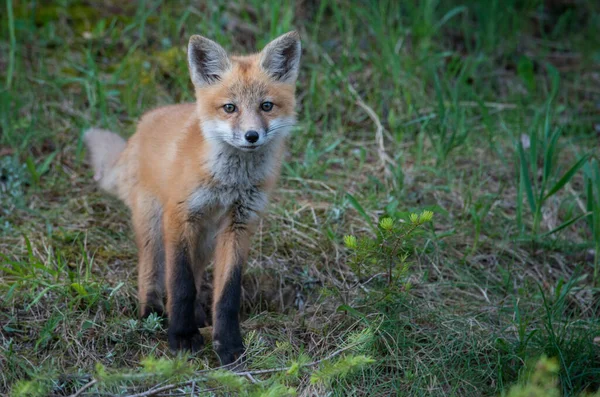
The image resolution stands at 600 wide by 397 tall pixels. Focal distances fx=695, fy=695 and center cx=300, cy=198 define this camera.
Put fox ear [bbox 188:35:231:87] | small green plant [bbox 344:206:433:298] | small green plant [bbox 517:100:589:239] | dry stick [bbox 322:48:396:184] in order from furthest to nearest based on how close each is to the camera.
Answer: dry stick [bbox 322:48:396:184] < small green plant [bbox 517:100:589:239] < fox ear [bbox 188:35:231:87] < small green plant [bbox 344:206:433:298]

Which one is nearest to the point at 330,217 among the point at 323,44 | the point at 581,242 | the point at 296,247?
the point at 296,247

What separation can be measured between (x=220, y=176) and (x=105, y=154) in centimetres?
118

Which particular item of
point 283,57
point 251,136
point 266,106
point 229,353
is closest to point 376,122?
point 283,57

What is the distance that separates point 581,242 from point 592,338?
112 centimetres

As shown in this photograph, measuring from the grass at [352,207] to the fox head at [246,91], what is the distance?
67cm

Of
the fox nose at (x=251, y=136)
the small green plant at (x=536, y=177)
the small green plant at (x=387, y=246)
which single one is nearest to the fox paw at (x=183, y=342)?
the small green plant at (x=387, y=246)

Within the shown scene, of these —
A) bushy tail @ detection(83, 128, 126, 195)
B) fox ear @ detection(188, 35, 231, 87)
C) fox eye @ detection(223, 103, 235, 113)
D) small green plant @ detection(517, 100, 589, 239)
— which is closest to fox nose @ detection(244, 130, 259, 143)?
fox eye @ detection(223, 103, 235, 113)

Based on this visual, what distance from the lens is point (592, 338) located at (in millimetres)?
2906

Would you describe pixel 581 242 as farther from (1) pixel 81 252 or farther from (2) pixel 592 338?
(1) pixel 81 252

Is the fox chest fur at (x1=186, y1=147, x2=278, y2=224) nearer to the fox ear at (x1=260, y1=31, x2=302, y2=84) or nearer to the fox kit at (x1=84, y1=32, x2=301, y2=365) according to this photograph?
the fox kit at (x1=84, y1=32, x2=301, y2=365)

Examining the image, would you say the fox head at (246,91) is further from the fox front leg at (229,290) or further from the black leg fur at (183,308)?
the black leg fur at (183,308)

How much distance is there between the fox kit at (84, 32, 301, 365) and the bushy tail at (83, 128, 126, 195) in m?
0.58

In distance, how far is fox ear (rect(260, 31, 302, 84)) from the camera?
3129 millimetres

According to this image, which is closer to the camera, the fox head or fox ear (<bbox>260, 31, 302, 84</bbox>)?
the fox head
